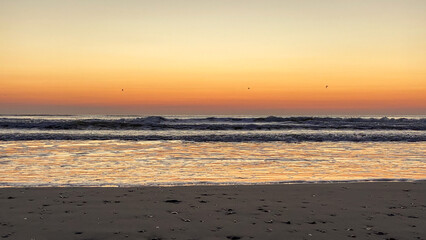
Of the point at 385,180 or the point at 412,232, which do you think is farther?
the point at 385,180

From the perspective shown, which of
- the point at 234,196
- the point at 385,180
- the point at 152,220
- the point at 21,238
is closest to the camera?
the point at 21,238

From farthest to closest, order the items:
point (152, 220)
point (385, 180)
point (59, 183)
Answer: point (385, 180)
point (59, 183)
point (152, 220)

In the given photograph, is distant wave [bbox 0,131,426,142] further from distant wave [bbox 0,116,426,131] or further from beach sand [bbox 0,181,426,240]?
beach sand [bbox 0,181,426,240]

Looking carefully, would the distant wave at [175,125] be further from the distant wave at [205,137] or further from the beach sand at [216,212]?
the beach sand at [216,212]

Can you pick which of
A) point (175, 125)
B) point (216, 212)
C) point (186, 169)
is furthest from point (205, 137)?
point (216, 212)

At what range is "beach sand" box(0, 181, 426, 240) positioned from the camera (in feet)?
16.8

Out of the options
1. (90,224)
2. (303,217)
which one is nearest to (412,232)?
(303,217)

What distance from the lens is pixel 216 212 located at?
625 cm

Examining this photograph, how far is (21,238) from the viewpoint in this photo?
481 centimetres

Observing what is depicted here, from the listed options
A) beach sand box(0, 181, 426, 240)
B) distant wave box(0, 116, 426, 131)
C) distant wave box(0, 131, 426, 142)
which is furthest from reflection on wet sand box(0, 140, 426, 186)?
distant wave box(0, 116, 426, 131)

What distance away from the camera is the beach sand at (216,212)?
202 inches

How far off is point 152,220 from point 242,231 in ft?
4.48

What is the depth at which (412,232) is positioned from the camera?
5223mm

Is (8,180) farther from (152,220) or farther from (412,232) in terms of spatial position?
(412,232)
